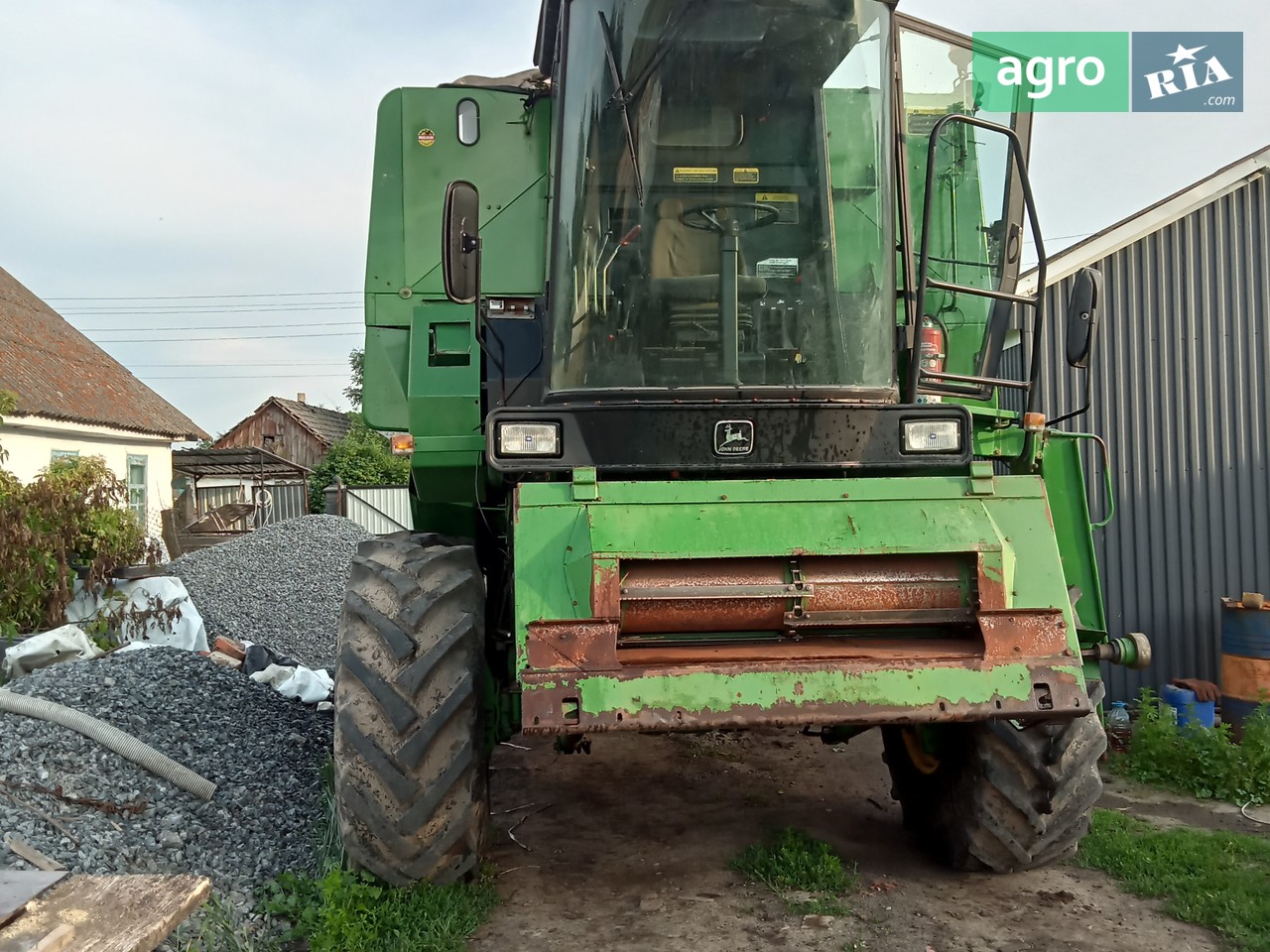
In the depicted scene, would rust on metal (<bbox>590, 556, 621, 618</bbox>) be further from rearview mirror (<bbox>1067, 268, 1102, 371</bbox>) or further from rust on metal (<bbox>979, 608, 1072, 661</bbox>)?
rearview mirror (<bbox>1067, 268, 1102, 371</bbox>)

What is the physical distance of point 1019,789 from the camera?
3.61 metres

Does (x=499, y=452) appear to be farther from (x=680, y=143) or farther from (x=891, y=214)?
(x=891, y=214)

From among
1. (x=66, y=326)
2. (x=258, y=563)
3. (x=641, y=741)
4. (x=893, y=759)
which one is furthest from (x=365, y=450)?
(x=893, y=759)

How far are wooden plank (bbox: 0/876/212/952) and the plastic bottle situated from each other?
5747 mm

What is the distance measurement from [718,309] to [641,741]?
3.48 m

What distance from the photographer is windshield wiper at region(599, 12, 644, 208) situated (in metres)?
3.67

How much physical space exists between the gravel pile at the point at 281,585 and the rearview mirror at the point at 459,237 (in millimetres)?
4709

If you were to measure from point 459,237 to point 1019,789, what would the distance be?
9.04 ft

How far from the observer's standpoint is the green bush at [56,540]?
25.9 feet

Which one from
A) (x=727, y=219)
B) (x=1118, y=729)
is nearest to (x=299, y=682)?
(x=727, y=219)

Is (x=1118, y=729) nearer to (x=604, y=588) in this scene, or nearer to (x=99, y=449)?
(x=604, y=588)

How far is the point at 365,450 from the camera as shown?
3056 cm

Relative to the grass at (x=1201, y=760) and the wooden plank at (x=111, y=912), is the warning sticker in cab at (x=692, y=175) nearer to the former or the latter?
the wooden plank at (x=111, y=912)

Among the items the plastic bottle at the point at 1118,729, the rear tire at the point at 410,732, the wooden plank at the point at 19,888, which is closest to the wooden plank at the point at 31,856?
the rear tire at the point at 410,732
